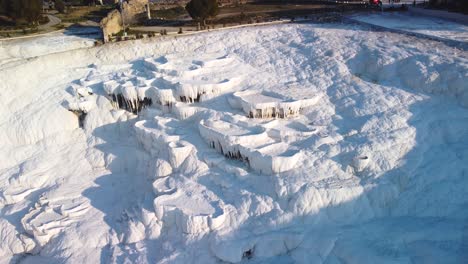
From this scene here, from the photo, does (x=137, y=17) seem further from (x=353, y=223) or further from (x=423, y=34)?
(x=353, y=223)

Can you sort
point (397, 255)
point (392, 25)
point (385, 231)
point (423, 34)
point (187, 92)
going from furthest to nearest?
point (392, 25) → point (423, 34) → point (187, 92) → point (385, 231) → point (397, 255)

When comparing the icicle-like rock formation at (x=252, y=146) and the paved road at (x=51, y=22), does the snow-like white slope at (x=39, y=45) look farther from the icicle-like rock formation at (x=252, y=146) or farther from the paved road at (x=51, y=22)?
the icicle-like rock formation at (x=252, y=146)

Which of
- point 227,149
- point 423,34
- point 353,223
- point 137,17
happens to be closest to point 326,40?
point 423,34

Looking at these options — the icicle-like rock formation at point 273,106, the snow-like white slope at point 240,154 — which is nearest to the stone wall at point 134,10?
the snow-like white slope at point 240,154

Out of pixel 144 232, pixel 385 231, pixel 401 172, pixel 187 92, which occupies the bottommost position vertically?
pixel 144 232

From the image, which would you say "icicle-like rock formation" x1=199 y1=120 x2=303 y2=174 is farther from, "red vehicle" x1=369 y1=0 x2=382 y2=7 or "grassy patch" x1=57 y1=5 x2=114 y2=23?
"grassy patch" x1=57 y1=5 x2=114 y2=23

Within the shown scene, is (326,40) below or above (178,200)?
above
